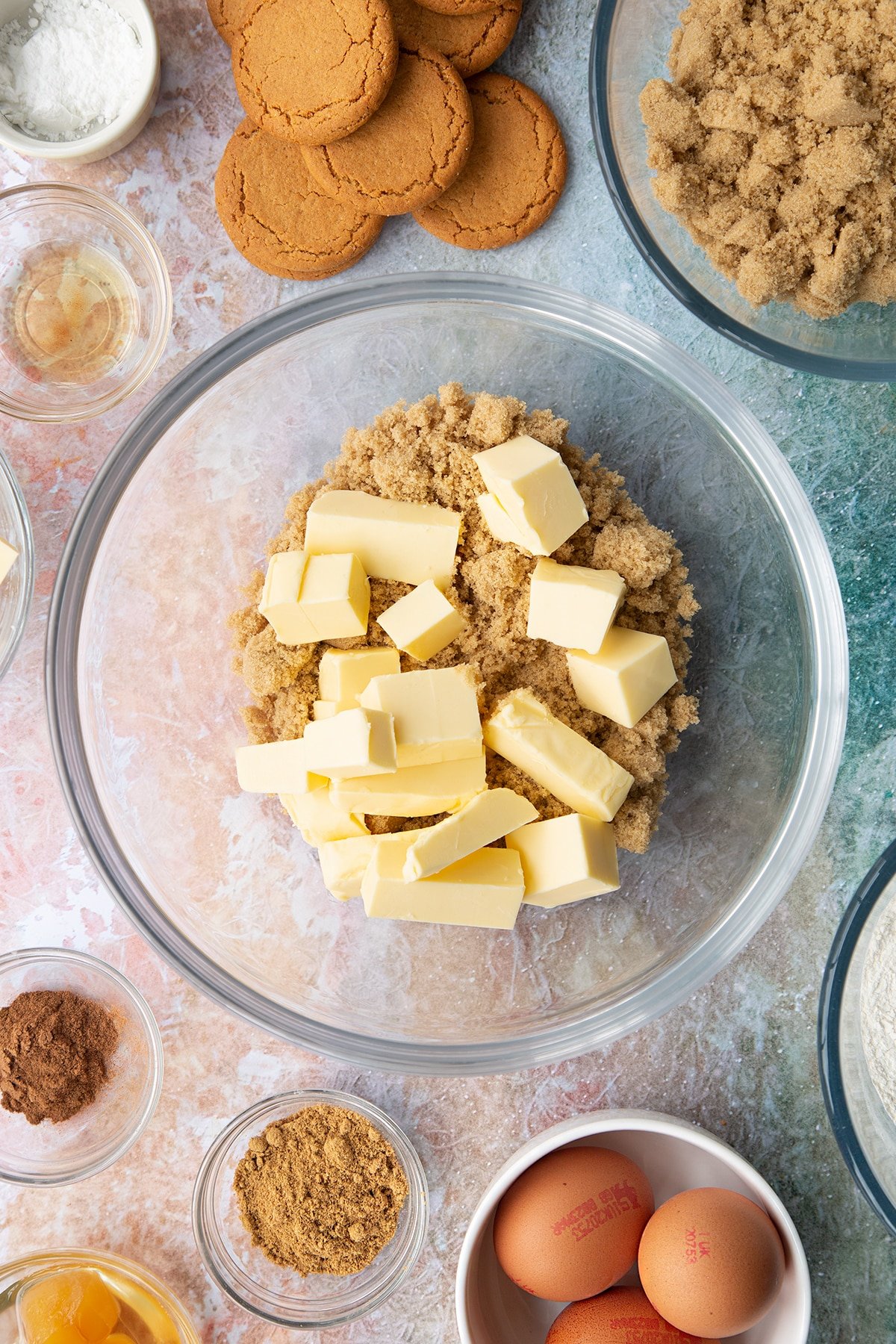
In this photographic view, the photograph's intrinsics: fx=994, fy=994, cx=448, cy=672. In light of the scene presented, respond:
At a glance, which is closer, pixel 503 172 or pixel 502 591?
pixel 502 591

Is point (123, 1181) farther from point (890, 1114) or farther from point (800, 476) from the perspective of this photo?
point (800, 476)

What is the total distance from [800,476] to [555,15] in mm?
758

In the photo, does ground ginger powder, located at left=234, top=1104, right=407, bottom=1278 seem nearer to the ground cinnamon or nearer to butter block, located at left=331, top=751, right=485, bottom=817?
the ground cinnamon

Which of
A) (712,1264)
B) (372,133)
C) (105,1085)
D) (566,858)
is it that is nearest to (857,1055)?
(712,1264)

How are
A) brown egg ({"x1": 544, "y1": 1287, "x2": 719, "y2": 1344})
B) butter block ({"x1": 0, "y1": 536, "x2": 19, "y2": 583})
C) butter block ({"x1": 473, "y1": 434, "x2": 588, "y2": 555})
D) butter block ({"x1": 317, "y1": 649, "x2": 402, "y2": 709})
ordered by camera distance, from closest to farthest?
butter block ({"x1": 473, "y1": 434, "x2": 588, "y2": 555}) < butter block ({"x1": 317, "y1": 649, "x2": 402, "y2": 709}) < brown egg ({"x1": 544, "y1": 1287, "x2": 719, "y2": 1344}) < butter block ({"x1": 0, "y1": 536, "x2": 19, "y2": 583})

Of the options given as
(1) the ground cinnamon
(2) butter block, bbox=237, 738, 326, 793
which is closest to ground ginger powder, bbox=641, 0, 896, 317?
(2) butter block, bbox=237, 738, 326, 793

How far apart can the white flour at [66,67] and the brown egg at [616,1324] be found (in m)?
1.83

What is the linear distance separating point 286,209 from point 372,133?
16cm

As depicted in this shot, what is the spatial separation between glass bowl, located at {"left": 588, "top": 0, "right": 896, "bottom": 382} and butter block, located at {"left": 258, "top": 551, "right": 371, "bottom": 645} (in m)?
0.59

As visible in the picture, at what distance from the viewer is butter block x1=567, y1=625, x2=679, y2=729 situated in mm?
1170

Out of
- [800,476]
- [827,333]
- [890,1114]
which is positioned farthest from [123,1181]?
[827,333]

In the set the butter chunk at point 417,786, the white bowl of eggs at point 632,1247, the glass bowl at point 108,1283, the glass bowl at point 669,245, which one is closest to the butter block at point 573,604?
the butter chunk at point 417,786

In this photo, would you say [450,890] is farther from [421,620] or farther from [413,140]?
[413,140]

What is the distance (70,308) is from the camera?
5.22ft
